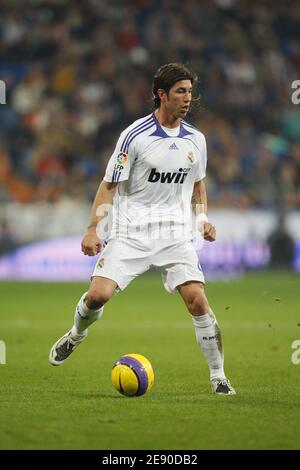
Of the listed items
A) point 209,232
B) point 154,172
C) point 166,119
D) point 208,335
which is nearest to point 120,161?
point 154,172

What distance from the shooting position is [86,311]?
25.1 ft

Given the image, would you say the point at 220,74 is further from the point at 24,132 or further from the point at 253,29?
the point at 24,132

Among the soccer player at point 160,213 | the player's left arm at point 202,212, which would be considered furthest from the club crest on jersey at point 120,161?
the player's left arm at point 202,212

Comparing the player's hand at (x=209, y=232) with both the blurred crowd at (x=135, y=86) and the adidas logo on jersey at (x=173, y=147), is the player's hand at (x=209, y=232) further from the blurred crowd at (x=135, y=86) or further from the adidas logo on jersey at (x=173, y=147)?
the blurred crowd at (x=135, y=86)

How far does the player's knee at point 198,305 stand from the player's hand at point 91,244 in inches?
30.2

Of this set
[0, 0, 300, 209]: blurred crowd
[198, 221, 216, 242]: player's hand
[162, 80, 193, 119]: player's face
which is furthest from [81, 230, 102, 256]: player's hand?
[0, 0, 300, 209]: blurred crowd

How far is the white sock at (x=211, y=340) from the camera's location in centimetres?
754

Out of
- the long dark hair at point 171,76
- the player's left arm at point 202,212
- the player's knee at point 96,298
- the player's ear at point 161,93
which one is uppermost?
the long dark hair at point 171,76

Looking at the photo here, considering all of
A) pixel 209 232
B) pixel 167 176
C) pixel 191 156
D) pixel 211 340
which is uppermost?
pixel 191 156

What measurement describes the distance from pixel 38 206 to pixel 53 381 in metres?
12.4

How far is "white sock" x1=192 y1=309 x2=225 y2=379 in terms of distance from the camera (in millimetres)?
7535

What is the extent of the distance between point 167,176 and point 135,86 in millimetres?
16269

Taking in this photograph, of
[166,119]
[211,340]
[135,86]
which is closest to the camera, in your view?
[211,340]

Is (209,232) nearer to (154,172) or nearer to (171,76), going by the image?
(154,172)
